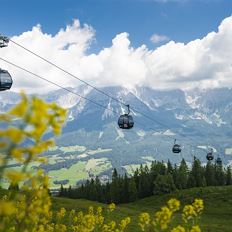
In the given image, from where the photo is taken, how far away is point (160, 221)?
21.7 ft

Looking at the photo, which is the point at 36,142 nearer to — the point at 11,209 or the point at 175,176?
the point at 11,209

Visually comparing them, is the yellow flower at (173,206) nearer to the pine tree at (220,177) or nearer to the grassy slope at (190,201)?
the grassy slope at (190,201)

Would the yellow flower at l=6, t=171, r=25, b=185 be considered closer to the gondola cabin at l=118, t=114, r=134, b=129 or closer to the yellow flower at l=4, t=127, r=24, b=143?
the yellow flower at l=4, t=127, r=24, b=143

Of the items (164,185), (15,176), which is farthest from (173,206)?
(164,185)

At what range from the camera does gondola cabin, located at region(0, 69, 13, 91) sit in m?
32.0

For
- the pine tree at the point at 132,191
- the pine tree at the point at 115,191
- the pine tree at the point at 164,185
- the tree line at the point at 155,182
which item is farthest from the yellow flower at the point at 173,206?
the pine tree at the point at 115,191

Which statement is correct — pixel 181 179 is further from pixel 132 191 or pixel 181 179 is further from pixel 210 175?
pixel 132 191

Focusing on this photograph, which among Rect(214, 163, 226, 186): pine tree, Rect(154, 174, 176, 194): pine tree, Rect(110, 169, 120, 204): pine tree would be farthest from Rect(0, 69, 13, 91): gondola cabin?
Rect(214, 163, 226, 186): pine tree

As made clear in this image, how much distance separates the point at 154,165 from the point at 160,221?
147 m

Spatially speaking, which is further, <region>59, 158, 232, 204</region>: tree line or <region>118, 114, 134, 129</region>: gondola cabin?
<region>59, 158, 232, 204</region>: tree line

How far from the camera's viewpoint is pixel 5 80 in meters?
32.3

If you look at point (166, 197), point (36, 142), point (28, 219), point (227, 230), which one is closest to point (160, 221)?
point (28, 219)

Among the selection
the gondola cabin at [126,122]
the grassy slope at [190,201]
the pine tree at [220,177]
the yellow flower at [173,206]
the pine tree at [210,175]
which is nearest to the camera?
the yellow flower at [173,206]

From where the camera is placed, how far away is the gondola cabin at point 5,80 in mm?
32031
